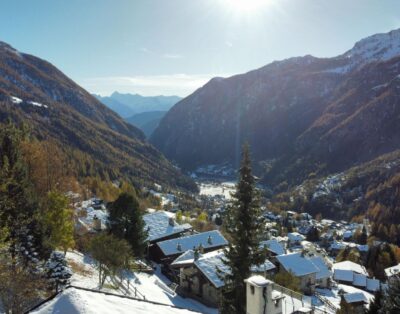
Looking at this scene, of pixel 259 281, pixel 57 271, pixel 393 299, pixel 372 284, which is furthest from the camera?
pixel 372 284

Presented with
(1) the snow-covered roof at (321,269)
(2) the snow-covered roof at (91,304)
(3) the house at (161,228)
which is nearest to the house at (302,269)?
→ (1) the snow-covered roof at (321,269)

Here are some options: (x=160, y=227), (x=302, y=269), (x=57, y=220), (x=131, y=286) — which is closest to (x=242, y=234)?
(x=131, y=286)

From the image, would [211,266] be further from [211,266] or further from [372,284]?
[372,284]

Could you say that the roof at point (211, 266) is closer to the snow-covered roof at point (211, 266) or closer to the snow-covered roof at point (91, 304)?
the snow-covered roof at point (211, 266)

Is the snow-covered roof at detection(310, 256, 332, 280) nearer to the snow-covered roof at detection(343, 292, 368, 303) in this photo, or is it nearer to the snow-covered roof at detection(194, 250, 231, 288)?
the snow-covered roof at detection(343, 292, 368, 303)

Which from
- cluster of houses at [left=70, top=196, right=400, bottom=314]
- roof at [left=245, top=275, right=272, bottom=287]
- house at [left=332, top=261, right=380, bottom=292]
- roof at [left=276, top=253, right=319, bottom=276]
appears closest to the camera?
roof at [left=245, top=275, right=272, bottom=287]

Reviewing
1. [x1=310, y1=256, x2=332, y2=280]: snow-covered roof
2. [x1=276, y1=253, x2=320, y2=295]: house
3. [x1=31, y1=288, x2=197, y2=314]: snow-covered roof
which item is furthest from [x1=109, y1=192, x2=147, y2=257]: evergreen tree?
[x1=31, y1=288, x2=197, y2=314]: snow-covered roof

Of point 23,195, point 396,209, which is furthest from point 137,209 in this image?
point 396,209

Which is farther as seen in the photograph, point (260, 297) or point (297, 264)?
point (297, 264)
